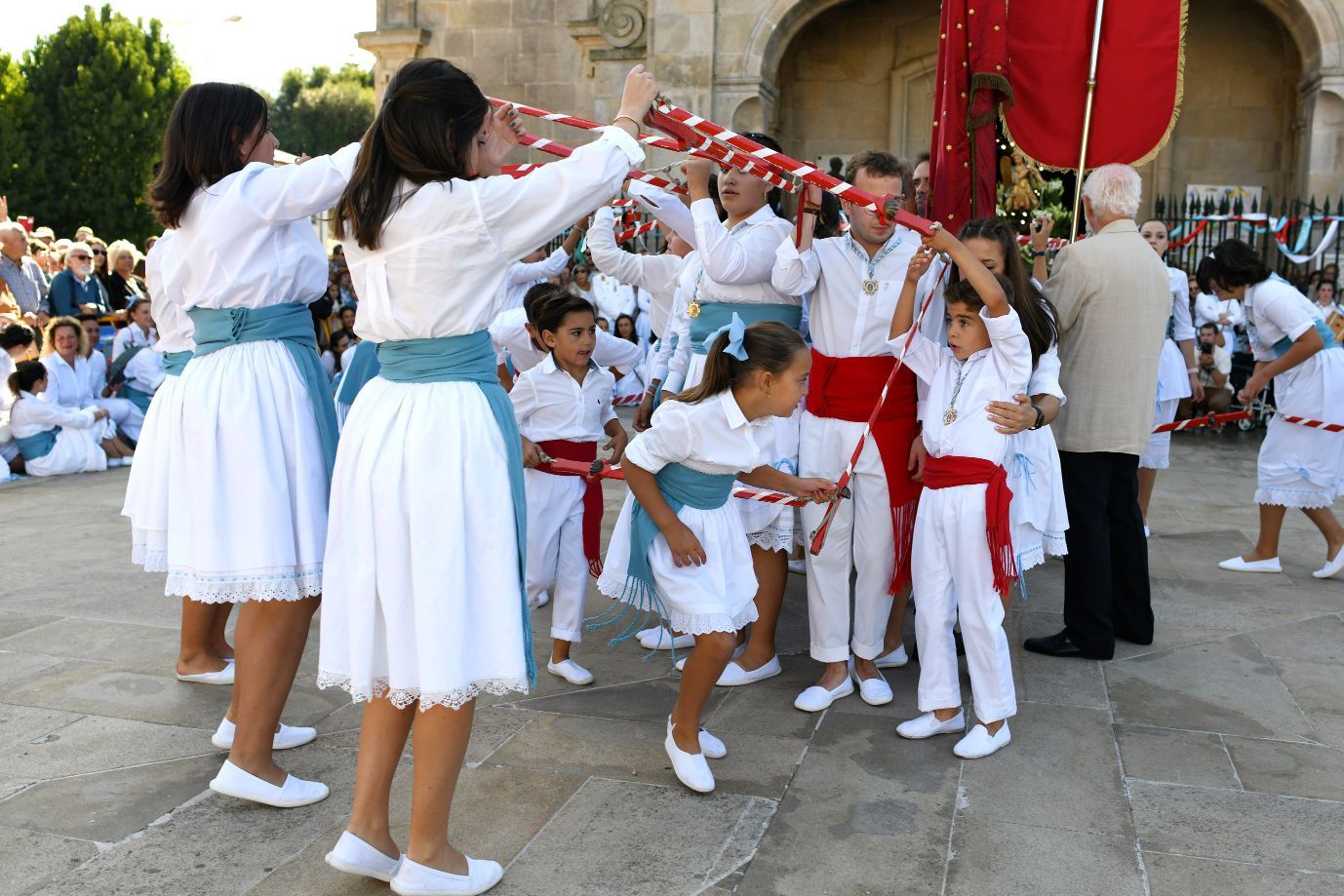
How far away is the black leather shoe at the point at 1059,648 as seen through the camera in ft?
15.7

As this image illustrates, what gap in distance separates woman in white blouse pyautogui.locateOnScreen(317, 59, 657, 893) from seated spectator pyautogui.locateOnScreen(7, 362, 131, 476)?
755 cm

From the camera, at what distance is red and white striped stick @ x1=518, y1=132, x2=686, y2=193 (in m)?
3.35

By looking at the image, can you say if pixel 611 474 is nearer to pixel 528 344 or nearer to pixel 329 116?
pixel 528 344

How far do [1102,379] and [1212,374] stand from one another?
7.96 m

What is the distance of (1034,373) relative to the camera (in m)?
4.16

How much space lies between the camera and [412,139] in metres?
2.67

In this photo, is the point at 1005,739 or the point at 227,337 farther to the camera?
the point at 1005,739

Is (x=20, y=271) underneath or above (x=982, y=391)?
above

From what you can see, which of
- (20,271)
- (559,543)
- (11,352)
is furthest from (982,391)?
(20,271)

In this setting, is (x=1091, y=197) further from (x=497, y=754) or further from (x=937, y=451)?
(x=497, y=754)

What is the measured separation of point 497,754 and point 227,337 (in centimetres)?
151

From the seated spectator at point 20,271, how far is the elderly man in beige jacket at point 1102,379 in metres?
9.82

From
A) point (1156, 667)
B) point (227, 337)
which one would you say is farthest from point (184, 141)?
point (1156, 667)

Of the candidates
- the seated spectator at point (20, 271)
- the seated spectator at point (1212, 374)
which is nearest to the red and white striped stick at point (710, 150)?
the seated spectator at point (1212, 374)
